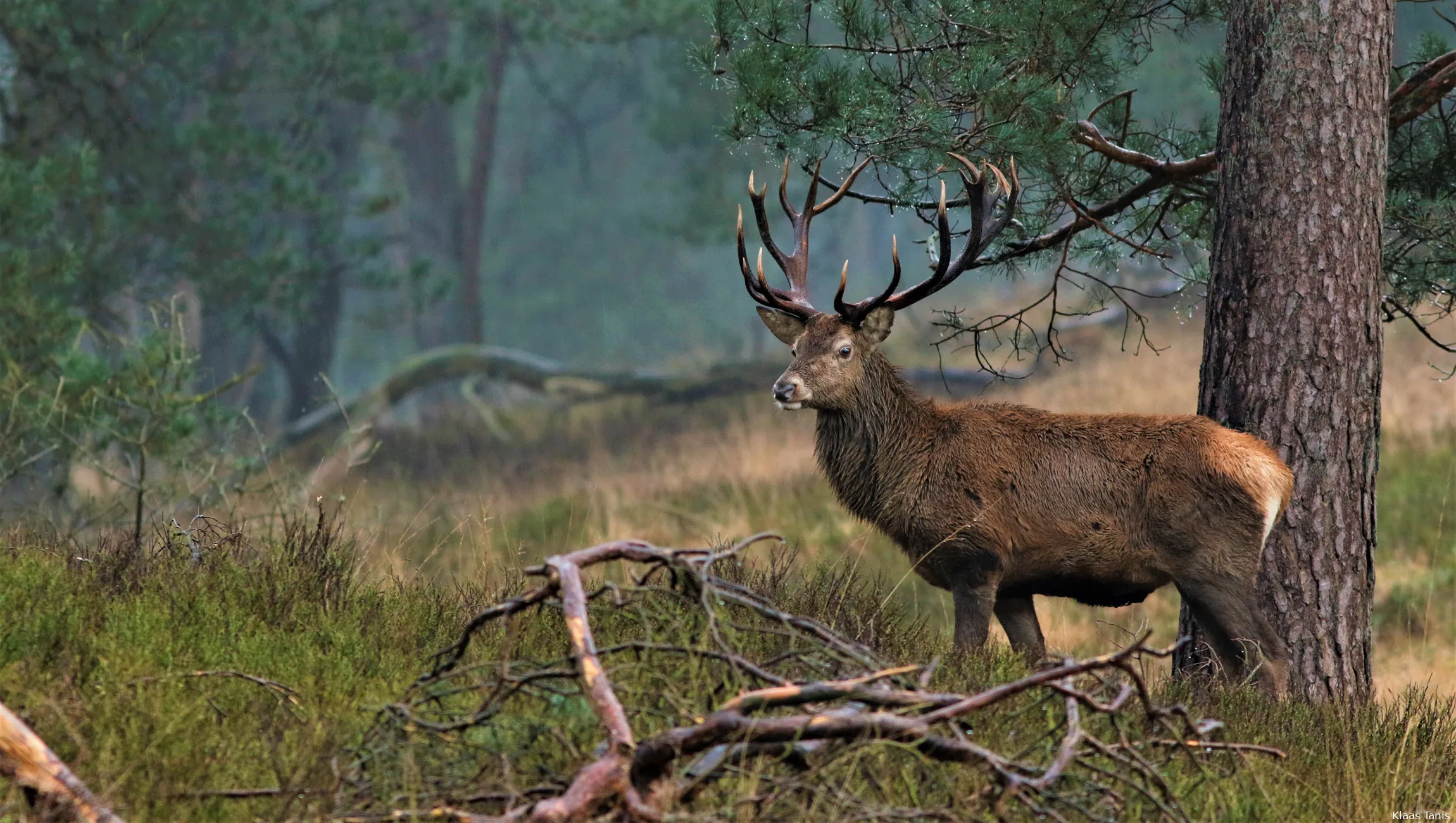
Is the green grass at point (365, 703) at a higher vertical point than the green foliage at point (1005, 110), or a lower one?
lower

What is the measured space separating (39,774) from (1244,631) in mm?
4245

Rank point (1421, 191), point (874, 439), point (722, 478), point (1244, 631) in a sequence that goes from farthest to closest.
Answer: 1. point (722, 478)
2. point (1421, 191)
3. point (874, 439)
4. point (1244, 631)

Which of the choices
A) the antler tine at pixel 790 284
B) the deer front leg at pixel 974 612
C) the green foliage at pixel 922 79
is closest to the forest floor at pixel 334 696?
the deer front leg at pixel 974 612

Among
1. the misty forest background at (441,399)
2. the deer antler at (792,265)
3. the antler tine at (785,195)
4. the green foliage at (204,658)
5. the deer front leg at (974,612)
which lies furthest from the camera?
the deer antler at (792,265)

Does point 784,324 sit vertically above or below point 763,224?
below

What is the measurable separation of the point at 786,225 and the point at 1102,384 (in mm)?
17553

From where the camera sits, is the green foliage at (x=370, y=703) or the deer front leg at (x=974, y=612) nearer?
the green foliage at (x=370, y=703)

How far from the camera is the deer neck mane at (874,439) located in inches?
238

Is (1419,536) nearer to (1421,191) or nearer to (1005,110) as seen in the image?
(1421,191)

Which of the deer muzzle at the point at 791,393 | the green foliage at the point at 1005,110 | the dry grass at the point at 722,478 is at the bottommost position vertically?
the dry grass at the point at 722,478

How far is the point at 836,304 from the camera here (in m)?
A: 6.25

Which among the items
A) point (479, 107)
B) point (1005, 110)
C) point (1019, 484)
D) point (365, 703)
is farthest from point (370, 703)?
point (479, 107)

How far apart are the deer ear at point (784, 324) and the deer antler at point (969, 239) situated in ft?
0.77

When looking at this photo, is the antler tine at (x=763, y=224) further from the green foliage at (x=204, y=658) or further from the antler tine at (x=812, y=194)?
the green foliage at (x=204, y=658)
